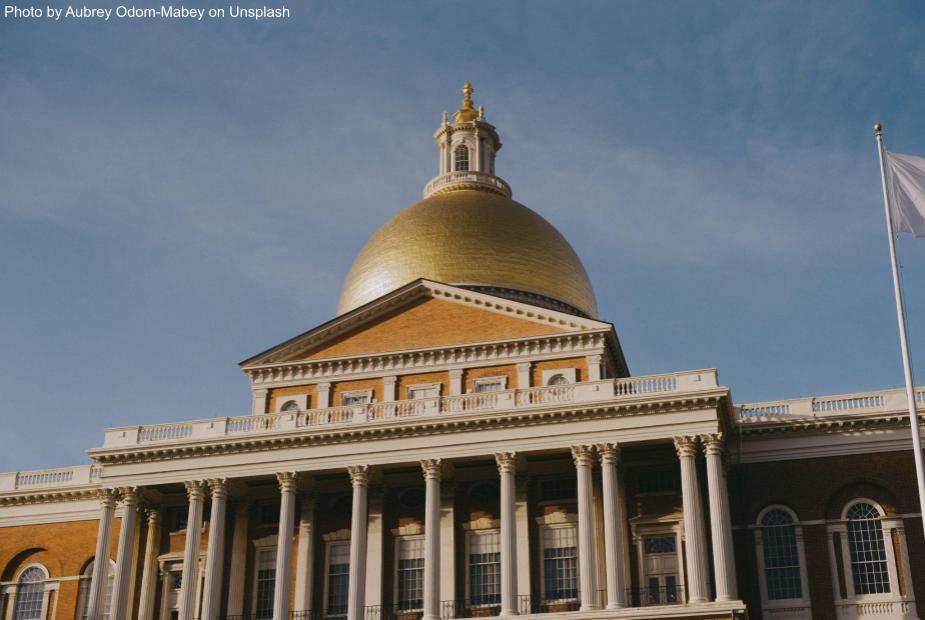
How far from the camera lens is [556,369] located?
47.3 meters

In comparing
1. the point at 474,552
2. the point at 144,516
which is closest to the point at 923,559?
the point at 474,552

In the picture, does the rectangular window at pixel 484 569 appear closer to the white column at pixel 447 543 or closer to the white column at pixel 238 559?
the white column at pixel 447 543

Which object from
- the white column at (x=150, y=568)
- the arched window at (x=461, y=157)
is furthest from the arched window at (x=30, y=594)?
the arched window at (x=461, y=157)

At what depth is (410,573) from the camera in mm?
44906

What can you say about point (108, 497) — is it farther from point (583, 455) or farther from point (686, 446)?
point (686, 446)

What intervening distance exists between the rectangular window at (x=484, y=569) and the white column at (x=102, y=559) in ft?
41.4

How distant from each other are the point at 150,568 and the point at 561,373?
1644 cm

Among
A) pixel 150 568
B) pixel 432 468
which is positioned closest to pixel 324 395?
pixel 432 468

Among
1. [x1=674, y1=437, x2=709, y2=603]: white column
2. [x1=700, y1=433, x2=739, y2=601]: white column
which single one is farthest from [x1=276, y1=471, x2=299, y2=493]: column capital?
[x1=700, y1=433, x2=739, y2=601]: white column

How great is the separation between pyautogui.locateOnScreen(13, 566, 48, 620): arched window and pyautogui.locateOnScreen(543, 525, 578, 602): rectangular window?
20697 mm

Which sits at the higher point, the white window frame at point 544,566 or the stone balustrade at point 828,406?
the stone balustrade at point 828,406

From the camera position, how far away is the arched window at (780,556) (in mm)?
42719

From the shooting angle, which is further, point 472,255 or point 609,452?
point 472,255

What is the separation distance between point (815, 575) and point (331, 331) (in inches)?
767
